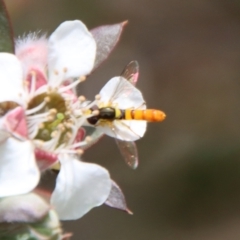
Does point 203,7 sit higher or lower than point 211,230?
higher

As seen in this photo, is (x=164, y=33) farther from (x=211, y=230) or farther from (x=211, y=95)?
(x=211, y=230)

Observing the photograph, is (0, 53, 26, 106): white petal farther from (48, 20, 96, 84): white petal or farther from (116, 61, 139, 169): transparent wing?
(116, 61, 139, 169): transparent wing

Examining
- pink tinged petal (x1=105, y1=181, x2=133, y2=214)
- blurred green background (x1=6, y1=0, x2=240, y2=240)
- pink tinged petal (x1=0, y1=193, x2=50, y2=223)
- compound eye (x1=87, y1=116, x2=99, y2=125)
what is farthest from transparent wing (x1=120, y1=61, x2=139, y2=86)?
blurred green background (x1=6, y1=0, x2=240, y2=240)

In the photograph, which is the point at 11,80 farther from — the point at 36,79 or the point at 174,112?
the point at 174,112

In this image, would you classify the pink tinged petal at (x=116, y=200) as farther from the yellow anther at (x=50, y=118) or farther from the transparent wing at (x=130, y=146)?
the yellow anther at (x=50, y=118)

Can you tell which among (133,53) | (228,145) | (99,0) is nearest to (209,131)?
(228,145)

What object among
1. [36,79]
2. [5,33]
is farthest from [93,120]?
[5,33]

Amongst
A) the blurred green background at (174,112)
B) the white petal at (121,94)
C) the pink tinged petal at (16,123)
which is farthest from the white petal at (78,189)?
the blurred green background at (174,112)
